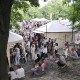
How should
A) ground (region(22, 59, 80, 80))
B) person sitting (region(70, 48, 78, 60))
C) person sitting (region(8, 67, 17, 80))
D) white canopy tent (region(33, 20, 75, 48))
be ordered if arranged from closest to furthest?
person sitting (region(8, 67, 17, 80)) < ground (region(22, 59, 80, 80)) < person sitting (region(70, 48, 78, 60)) < white canopy tent (region(33, 20, 75, 48))

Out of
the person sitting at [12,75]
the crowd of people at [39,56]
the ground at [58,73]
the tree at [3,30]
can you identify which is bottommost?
the ground at [58,73]

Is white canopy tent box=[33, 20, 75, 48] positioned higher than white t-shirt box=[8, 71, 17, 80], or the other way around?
white canopy tent box=[33, 20, 75, 48]

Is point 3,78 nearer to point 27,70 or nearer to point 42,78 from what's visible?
point 42,78

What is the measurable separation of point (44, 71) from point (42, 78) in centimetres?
152

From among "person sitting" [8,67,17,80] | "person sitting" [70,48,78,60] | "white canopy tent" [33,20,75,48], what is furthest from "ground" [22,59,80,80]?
"white canopy tent" [33,20,75,48]

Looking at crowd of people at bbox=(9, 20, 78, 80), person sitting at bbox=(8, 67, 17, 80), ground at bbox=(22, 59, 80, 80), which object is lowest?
ground at bbox=(22, 59, 80, 80)

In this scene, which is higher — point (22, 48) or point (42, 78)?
point (22, 48)

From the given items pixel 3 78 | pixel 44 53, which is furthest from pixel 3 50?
pixel 44 53

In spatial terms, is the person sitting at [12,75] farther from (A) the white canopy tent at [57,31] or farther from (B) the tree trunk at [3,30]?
(A) the white canopy tent at [57,31]

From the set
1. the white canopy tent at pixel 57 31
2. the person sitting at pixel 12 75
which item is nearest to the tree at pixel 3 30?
the person sitting at pixel 12 75

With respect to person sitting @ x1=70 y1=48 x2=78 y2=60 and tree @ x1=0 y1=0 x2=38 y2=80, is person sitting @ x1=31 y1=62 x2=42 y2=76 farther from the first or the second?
tree @ x1=0 y1=0 x2=38 y2=80

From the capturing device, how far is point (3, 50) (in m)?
9.30

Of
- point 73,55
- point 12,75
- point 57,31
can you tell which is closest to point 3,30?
point 12,75

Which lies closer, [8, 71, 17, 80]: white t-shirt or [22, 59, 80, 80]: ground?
[8, 71, 17, 80]: white t-shirt
